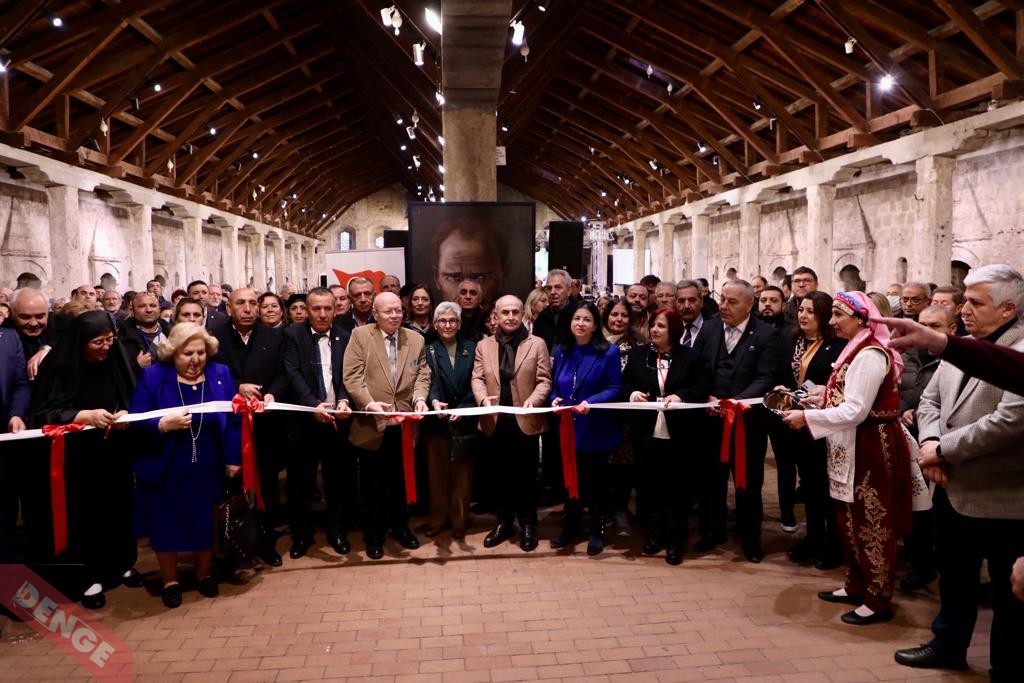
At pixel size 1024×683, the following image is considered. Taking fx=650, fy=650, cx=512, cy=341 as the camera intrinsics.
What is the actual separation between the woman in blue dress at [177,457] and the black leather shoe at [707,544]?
290cm

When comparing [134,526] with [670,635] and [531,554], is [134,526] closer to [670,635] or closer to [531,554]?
[531,554]

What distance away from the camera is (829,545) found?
12.7ft

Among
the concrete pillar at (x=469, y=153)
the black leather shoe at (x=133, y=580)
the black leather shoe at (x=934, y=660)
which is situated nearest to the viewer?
the black leather shoe at (x=934, y=660)

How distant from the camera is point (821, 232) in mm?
12648

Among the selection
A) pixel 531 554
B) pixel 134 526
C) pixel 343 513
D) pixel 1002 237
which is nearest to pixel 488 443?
pixel 531 554

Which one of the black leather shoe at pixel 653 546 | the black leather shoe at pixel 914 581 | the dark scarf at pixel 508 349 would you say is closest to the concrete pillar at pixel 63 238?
the dark scarf at pixel 508 349

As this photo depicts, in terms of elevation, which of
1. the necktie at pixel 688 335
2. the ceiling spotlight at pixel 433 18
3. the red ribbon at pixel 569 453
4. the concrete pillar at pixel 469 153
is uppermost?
the ceiling spotlight at pixel 433 18

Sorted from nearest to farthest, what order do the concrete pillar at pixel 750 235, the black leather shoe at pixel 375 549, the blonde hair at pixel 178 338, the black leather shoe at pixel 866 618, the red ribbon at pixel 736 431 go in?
the black leather shoe at pixel 866 618
the blonde hair at pixel 178 338
the red ribbon at pixel 736 431
the black leather shoe at pixel 375 549
the concrete pillar at pixel 750 235

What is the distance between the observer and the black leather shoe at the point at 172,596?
3.45 metres

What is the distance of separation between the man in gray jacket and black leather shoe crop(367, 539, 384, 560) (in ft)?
9.33

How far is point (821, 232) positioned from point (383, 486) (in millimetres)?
11273

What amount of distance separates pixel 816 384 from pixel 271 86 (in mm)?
14507

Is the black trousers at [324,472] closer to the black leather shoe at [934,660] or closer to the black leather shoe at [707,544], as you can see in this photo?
the black leather shoe at [707,544]

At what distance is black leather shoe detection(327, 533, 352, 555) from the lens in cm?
418
